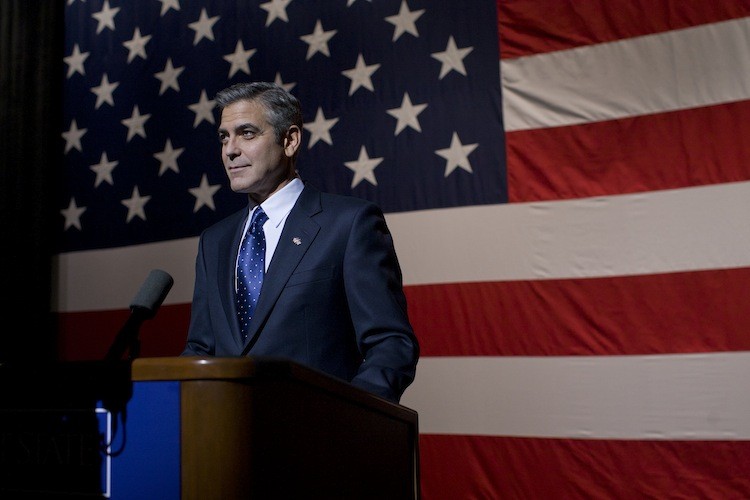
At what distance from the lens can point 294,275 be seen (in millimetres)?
1530

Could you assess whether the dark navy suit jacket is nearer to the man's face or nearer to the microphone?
the man's face

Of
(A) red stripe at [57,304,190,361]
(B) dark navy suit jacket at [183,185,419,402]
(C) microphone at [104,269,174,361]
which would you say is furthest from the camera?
(A) red stripe at [57,304,190,361]

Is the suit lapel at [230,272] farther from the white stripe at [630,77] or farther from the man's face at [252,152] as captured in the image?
the white stripe at [630,77]

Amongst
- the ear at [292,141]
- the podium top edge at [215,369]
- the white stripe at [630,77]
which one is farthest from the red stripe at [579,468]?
the podium top edge at [215,369]

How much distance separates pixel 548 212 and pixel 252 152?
4.32 ft

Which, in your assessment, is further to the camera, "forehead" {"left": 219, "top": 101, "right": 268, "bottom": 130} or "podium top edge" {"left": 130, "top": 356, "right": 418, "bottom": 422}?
"forehead" {"left": 219, "top": 101, "right": 268, "bottom": 130}

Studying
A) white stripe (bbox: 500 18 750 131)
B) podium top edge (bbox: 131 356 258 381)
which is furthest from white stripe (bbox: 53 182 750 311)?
podium top edge (bbox: 131 356 258 381)

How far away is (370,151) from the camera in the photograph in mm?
2965

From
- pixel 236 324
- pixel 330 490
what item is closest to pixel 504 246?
pixel 236 324

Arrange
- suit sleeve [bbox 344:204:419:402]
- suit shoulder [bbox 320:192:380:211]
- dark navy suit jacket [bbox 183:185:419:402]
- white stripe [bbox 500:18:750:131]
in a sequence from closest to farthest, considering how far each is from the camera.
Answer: suit sleeve [bbox 344:204:419:402] → dark navy suit jacket [bbox 183:185:419:402] → suit shoulder [bbox 320:192:380:211] → white stripe [bbox 500:18:750:131]

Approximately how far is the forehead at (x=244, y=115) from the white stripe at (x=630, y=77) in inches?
50.4

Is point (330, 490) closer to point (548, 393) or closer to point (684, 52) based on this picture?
point (548, 393)

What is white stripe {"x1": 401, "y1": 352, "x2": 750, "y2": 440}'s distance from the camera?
7.64ft

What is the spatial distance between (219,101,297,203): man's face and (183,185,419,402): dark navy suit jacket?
91mm
